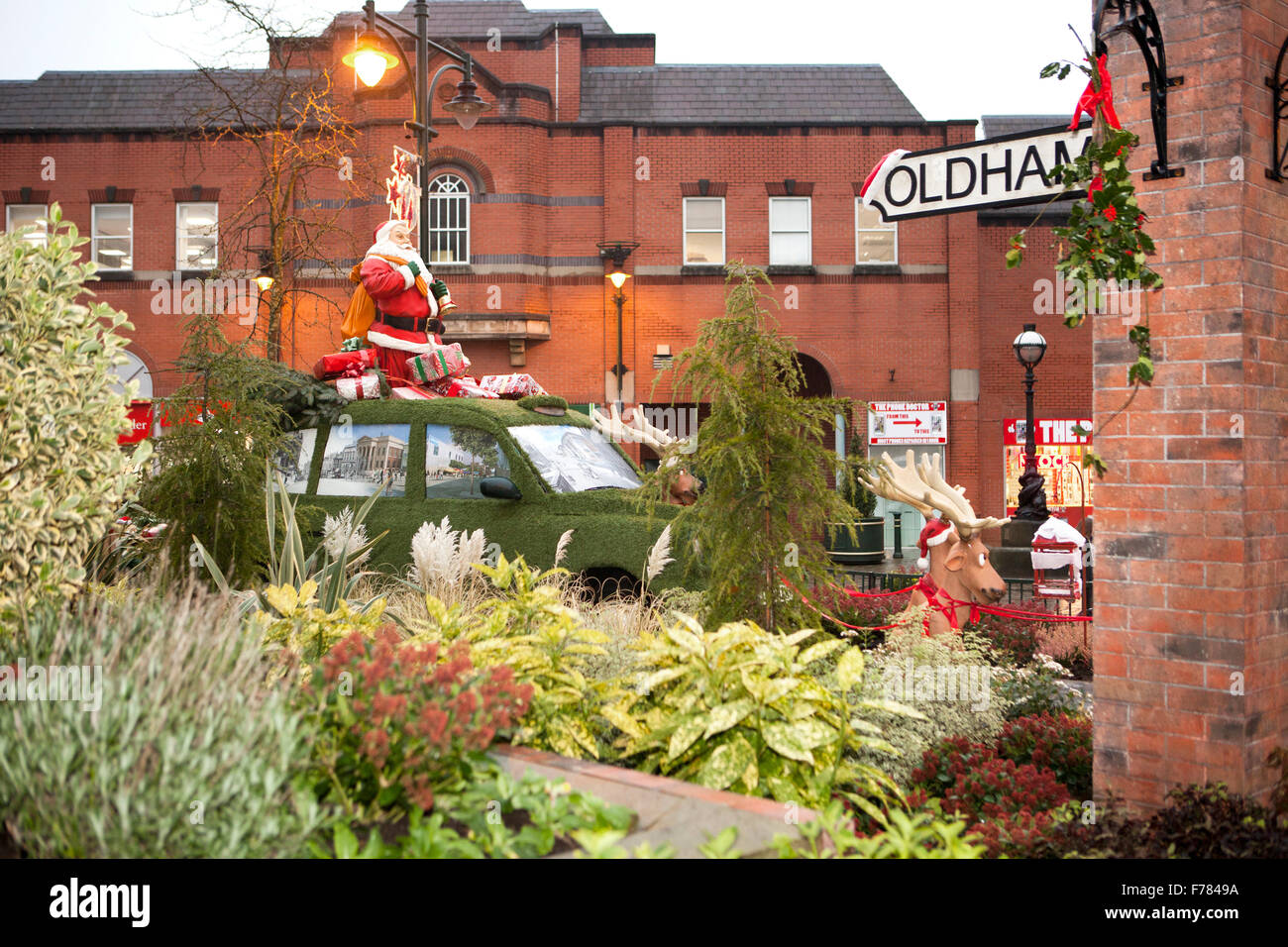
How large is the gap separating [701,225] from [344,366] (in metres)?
16.5

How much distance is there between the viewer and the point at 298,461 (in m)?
8.41

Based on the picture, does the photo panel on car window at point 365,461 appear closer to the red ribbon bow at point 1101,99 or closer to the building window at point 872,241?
the red ribbon bow at point 1101,99

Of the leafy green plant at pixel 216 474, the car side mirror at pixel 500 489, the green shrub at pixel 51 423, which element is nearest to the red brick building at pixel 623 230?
the car side mirror at pixel 500 489

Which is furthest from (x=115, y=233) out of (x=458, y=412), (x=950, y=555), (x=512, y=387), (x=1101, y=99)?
(x=1101, y=99)

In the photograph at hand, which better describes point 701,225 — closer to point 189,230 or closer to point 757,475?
Answer: point 189,230

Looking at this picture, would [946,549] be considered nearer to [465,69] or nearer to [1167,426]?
[1167,426]

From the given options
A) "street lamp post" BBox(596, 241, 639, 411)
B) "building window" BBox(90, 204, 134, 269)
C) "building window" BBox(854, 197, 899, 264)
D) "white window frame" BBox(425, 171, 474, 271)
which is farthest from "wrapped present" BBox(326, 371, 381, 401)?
"building window" BBox(90, 204, 134, 269)

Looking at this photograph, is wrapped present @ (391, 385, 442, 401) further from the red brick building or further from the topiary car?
the red brick building

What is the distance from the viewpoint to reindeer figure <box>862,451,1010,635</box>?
659 cm

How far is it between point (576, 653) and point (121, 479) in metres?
2.32

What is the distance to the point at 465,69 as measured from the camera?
12.2 meters

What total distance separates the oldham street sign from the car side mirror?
3637 mm

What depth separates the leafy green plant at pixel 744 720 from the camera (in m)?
3.51
